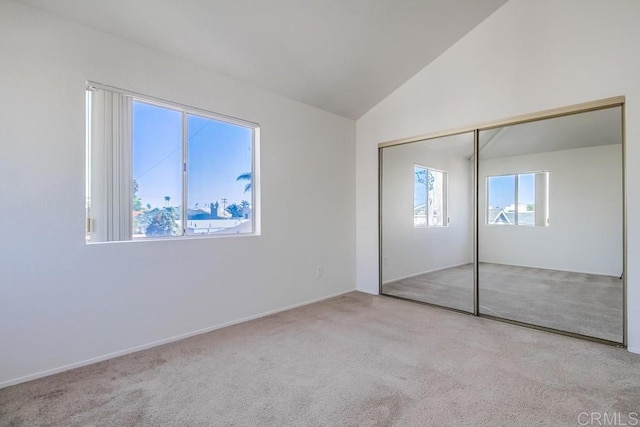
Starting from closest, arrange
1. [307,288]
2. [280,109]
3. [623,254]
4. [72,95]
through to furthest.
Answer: [72,95] < [623,254] < [280,109] < [307,288]

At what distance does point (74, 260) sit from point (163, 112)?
144cm

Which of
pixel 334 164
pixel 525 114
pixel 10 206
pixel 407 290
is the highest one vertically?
pixel 525 114

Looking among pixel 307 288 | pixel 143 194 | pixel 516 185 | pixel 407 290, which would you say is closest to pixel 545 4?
pixel 516 185

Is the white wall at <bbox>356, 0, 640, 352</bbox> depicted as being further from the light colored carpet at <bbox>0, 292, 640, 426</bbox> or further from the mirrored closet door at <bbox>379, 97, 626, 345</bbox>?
the light colored carpet at <bbox>0, 292, 640, 426</bbox>

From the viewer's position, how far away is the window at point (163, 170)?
246cm

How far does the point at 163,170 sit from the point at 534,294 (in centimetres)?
453

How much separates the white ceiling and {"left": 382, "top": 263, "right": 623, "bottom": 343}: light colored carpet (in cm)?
264

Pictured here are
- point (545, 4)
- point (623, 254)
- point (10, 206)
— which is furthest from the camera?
point (545, 4)

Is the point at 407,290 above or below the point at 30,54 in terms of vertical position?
below

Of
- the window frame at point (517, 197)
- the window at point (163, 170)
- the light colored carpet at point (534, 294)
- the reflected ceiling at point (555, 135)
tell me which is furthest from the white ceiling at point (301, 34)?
the light colored carpet at point (534, 294)

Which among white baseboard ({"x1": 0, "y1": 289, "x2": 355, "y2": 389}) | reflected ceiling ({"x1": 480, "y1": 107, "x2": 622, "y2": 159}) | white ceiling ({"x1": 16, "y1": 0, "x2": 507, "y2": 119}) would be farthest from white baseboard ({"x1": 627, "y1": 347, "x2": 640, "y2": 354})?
white ceiling ({"x1": 16, "y1": 0, "x2": 507, "y2": 119})

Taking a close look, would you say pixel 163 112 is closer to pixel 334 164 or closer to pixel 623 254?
pixel 334 164

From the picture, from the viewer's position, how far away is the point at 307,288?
397 cm

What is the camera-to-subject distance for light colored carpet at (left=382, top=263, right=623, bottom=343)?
10.1ft
